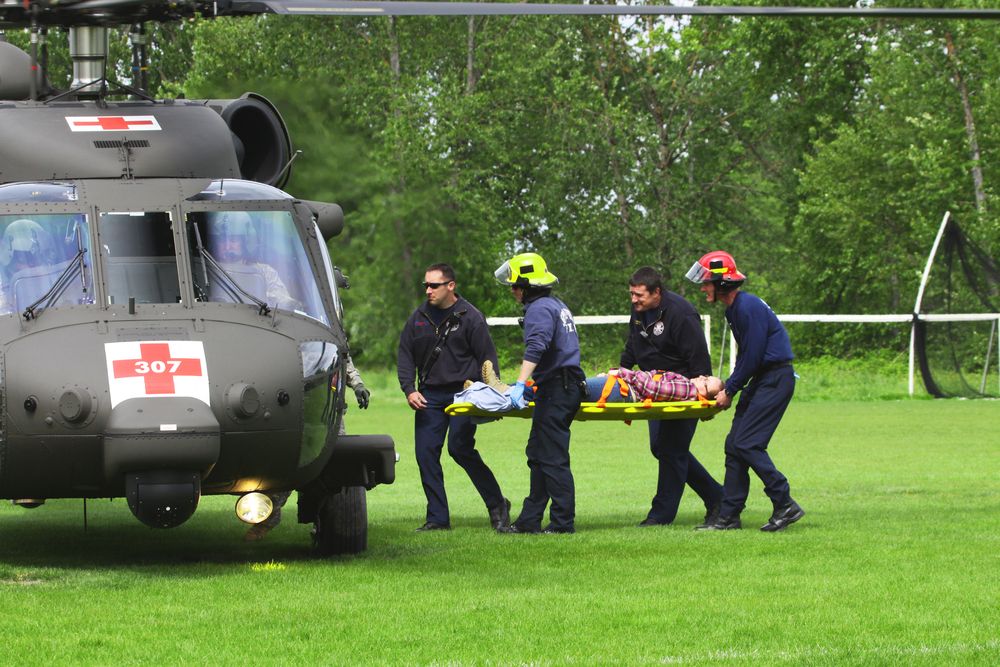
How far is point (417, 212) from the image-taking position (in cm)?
2930

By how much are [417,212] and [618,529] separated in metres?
17.3

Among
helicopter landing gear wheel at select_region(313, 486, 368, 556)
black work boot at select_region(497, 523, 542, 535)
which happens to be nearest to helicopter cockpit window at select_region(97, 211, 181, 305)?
helicopter landing gear wheel at select_region(313, 486, 368, 556)

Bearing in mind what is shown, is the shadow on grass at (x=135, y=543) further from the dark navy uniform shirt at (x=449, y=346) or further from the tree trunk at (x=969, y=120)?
the tree trunk at (x=969, y=120)

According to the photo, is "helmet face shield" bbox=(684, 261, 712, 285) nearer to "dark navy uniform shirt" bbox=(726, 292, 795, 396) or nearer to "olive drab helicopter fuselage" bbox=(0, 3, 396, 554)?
"dark navy uniform shirt" bbox=(726, 292, 795, 396)

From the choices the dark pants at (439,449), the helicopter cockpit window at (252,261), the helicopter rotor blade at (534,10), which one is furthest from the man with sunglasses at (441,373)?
the helicopter rotor blade at (534,10)

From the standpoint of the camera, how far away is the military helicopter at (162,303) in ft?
30.0

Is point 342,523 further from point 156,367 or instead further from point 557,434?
point 156,367

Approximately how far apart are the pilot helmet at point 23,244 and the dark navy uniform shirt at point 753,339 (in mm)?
4807

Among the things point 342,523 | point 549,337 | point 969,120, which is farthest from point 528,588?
point 969,120

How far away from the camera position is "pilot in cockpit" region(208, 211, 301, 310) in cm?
1024

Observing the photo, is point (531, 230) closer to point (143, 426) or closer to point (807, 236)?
point (807, 236)

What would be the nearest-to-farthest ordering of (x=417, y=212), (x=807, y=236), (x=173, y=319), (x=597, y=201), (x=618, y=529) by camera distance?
(x=173, y=319)
(x=618, y=529)
(x=417, y=212)
(x=597, y=201)
(x=807, y=236)

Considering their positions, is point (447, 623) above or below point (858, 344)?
above

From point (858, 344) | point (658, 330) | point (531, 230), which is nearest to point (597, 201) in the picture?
point (531, 230)
